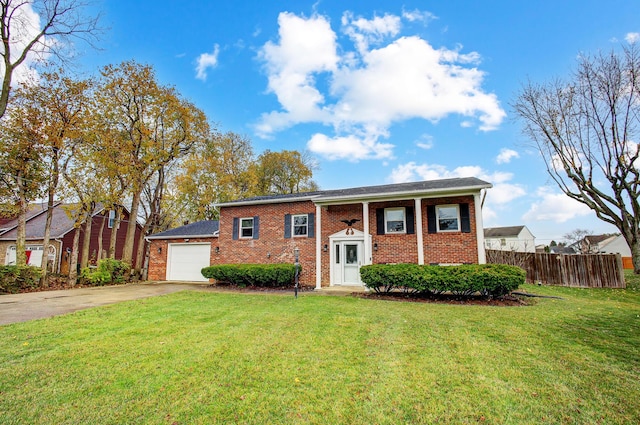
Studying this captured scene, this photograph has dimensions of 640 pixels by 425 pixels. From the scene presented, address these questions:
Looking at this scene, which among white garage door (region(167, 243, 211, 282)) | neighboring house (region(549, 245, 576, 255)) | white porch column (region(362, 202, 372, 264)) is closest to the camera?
white porch column (region(362, 202, 372, 264))

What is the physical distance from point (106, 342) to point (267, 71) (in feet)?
43.4

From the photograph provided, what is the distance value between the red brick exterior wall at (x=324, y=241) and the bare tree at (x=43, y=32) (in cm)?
858

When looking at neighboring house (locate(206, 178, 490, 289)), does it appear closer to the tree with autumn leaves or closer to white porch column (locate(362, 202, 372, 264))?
white porch column (locate(362, 202, 372, 264))

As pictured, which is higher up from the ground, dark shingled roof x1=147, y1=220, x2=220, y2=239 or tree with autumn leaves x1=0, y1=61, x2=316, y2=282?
tree with autumn leaves x1=0, y1=61, x2=316, y2=282

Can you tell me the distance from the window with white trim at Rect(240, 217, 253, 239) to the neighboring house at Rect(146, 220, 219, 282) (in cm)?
182

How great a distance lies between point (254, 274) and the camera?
1274 cm

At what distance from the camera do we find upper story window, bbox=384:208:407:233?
12.1 m

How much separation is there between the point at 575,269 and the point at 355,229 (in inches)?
392

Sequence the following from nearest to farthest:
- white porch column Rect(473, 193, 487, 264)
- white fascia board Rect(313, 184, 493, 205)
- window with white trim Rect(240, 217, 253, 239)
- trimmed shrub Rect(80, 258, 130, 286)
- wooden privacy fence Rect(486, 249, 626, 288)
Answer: white porch column Rect(473, 193, 487, 264), white fascia board Rect(313, 184, 493, 205), wooden privacy fence Rect(486, 249, 626, 288), window with white trim Rect(240, 217, 253, 239), trimmed shrub Rect(80, 258, 130, 286)

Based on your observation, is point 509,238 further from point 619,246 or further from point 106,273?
point 106,273

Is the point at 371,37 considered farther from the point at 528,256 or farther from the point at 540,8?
the point at 528,256

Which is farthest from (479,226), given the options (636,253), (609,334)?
(636,253)

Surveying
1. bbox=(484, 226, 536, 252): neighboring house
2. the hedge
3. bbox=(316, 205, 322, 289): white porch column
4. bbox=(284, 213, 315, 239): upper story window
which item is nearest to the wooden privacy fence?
the hedge

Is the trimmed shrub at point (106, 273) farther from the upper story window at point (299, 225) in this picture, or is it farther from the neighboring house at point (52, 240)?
the upper story window at point (299, 225)
